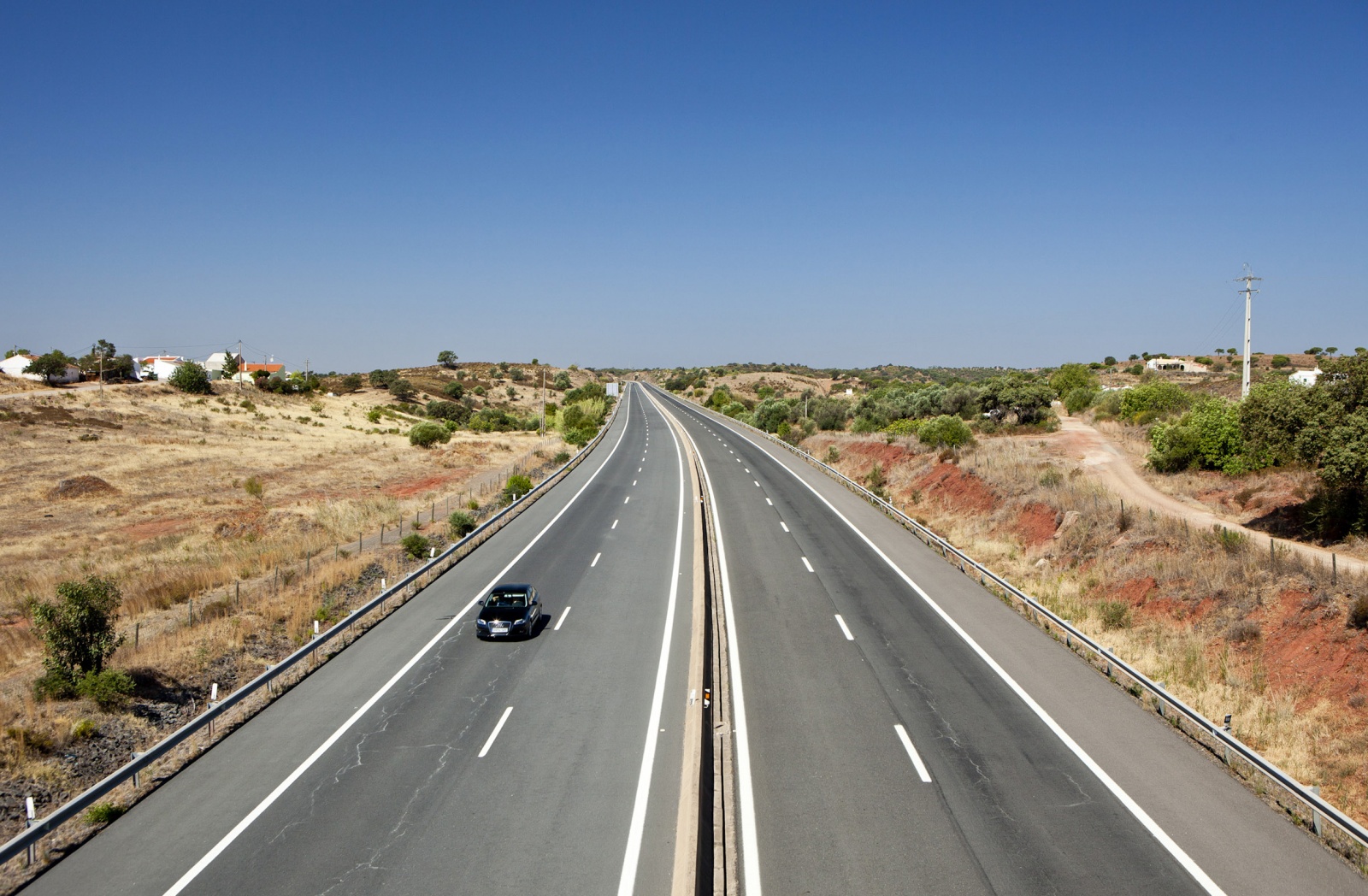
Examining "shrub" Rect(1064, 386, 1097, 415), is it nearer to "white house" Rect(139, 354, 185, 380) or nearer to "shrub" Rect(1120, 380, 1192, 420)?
"shrub" Rect(1120, 380, 1192, 420)

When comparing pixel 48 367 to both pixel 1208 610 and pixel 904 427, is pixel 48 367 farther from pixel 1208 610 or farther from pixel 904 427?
pixel 1208 610

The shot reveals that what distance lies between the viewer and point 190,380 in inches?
3642

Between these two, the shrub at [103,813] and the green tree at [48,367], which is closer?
the shrub at [103,813]

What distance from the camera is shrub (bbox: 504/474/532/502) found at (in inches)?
1569

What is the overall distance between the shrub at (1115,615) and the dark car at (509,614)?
52.3 feet

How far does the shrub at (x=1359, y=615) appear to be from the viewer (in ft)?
55.0

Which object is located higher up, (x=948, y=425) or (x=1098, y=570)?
(x=948, y=425)

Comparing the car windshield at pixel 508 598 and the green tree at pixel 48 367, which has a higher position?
the green tree at pixel 48 367

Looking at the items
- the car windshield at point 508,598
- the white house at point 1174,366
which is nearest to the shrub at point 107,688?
the car windshield at point 508,598

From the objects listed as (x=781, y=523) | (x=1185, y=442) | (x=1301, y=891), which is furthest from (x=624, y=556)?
(x=1185, y=442)

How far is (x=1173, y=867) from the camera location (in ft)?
33.1

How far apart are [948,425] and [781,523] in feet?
73.9

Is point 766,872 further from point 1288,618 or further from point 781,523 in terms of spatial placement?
point 781,523

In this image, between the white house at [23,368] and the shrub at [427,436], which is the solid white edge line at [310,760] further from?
the white house at [23,368]
